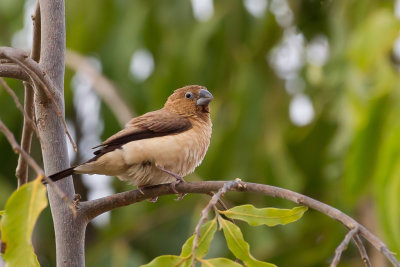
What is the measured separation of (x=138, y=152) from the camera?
3820 mm

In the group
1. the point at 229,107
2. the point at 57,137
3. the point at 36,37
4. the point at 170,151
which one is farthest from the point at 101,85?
the point at 57,137

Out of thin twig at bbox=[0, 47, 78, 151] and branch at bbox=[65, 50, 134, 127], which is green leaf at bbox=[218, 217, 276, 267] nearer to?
thin twig at bbox=[0, 47, 78, 151]

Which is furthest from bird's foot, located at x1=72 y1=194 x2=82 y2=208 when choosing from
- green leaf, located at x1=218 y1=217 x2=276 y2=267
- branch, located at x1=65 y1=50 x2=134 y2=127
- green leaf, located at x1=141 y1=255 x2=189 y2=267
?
branch, located at x1=65 y1=50 x2=134 y2=127

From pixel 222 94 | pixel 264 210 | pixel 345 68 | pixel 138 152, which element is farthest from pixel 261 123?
pixel 264 210

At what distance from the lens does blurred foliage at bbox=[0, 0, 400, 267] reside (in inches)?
273

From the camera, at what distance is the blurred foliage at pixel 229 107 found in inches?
273

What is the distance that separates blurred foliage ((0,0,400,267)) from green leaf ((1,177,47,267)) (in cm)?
449

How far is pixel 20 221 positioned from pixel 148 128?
2.05 meters

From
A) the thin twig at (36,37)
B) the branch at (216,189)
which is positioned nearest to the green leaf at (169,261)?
the branch at (216,189)

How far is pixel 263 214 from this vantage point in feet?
8.23

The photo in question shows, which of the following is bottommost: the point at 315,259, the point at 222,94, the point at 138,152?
the point at 315,259

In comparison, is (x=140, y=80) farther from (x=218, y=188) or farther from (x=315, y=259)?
(x=218, y=188)

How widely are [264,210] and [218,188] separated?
19cm

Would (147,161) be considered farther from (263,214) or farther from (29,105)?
(263,214)
